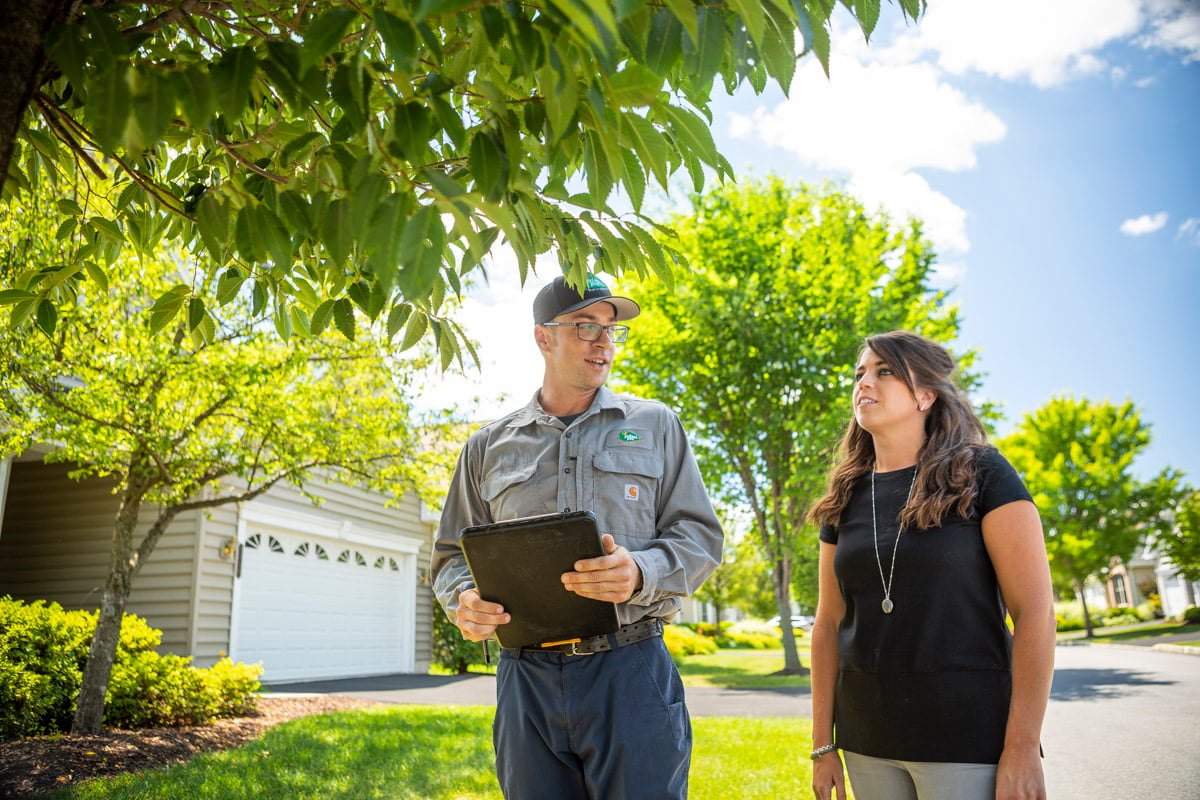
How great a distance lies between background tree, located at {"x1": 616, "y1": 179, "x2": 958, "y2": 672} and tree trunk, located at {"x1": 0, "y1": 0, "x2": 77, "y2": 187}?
46.8 feet

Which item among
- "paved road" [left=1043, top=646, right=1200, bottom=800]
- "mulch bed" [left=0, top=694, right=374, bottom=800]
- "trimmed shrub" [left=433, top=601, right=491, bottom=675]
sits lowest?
A: "paved road" [left=1043, top=646, right=1200, bottom=800]

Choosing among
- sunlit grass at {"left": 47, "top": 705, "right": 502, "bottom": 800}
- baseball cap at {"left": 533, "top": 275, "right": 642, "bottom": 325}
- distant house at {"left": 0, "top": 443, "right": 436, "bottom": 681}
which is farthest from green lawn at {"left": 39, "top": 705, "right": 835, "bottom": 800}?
baseball cap at {"left": 533, "top": 275, "right": 642, "bottom": 325}

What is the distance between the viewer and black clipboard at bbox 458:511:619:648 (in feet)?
6.96

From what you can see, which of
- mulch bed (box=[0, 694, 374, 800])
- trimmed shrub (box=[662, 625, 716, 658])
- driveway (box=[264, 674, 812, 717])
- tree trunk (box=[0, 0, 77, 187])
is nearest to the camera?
tree trunk (box=[0, 0, 77, 187])

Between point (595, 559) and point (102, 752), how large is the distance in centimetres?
567

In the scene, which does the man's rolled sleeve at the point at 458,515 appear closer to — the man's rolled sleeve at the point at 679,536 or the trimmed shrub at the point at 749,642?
the man's rolled sleeve at the point at 679,536

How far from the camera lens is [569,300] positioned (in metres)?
2.68

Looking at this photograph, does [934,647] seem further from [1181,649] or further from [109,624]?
[1181,649]

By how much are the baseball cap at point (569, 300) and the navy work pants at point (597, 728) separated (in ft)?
3.39

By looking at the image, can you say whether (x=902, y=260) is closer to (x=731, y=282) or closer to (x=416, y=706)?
(x=731, y=282)

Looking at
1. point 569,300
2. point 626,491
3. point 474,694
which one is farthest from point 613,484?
point 474,694

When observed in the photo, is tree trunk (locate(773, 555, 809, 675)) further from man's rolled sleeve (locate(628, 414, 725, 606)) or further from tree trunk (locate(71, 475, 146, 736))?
man's rolled sleeve (locate(628, 414, 725, 606))

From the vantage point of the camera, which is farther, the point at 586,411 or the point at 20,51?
the point at 586,411

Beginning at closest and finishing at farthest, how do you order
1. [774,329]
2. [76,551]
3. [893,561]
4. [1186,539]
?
[893,561]
[76,551]
[774,329]
[1186,539]
